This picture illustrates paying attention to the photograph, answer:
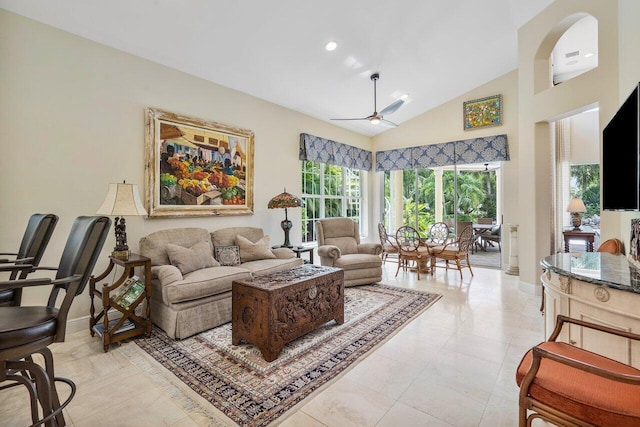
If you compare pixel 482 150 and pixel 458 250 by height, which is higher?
pixel 482 150

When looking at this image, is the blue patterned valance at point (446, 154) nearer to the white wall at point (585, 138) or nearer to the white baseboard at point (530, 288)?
the white wall at point (585, 138)

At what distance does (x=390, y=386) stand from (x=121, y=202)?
282 cm

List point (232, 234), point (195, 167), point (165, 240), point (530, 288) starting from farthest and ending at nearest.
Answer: point (530, 288) → point (232, 234) → point (195, 167) → point (165, 240)

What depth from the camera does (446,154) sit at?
6.27 meters

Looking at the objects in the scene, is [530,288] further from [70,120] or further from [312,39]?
[70,120]

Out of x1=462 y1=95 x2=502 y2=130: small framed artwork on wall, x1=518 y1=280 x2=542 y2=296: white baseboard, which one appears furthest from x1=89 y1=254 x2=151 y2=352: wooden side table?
x1=462 y1=95 x2=502 y2=130: small framed artwork on wall

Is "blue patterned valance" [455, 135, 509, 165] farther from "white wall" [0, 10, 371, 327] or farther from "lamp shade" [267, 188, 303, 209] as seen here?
"white wall" [0, 10, 371, 327]

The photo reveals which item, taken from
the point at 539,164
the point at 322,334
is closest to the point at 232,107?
the point at 322,334

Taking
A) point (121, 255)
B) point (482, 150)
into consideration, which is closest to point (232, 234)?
Result: point (121, 255)

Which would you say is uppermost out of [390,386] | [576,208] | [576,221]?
[576,208]

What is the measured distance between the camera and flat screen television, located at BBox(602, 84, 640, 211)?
1968mm

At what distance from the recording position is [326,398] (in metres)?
1.98

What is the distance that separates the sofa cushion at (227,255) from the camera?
3.80m

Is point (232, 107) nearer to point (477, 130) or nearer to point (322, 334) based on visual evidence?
point (322, 334)
